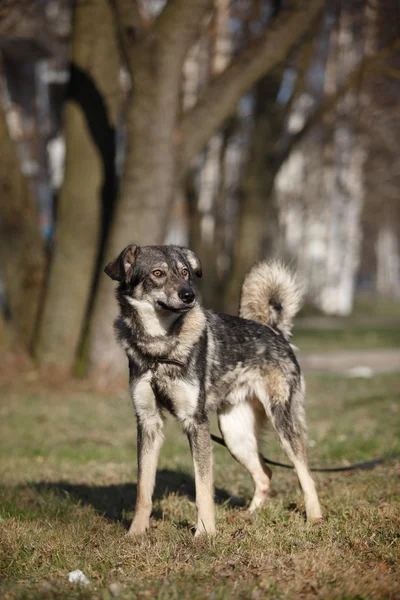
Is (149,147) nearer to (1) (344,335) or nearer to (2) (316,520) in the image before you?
(2) (316,520)

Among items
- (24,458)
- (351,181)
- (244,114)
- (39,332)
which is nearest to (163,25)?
(39,332)

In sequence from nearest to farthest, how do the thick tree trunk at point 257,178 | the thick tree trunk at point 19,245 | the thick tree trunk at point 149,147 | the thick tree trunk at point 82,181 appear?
the thick tree trunk at point 149,147
the thick tree trunk at point 82,181
the thick tree trunk at point 19,245
the thick tree trunk at point 257,178

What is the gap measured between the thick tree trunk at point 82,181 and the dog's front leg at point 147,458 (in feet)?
24.4

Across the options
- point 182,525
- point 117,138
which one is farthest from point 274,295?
point 117,138

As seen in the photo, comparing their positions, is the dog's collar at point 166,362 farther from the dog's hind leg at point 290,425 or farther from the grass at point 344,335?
the grass at point 344,335

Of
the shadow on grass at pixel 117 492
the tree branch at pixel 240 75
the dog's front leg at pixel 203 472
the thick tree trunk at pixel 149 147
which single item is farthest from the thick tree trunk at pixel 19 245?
the dog's front leg at pixel 203 472

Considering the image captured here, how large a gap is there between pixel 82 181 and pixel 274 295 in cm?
710

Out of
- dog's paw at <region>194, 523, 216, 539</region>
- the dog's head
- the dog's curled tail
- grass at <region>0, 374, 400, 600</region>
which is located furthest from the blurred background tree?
dog's paw at <region>194, 523, 216, 539</region>

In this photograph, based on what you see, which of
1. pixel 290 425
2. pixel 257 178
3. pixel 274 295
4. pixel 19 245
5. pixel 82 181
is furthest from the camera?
pixel 257 178

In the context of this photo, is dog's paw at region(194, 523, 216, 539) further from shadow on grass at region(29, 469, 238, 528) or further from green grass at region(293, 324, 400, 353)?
green grass at region(293, 324, 400, 353)

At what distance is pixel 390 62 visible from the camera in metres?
19.3

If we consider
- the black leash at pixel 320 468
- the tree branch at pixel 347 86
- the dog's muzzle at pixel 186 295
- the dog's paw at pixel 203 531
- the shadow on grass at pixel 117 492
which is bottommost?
the shadow on grass at pixel 117 492

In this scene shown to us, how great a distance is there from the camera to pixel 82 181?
1284 centimetres

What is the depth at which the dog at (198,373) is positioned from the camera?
534cm
